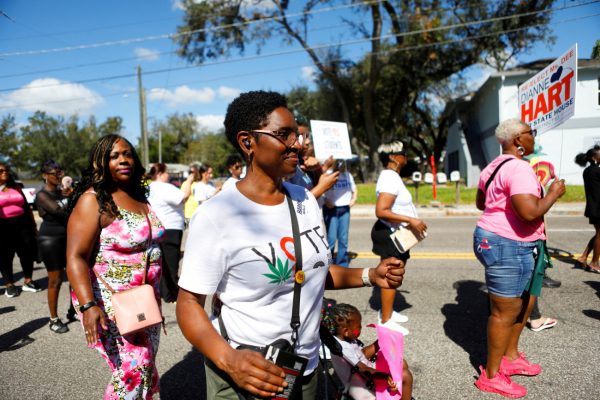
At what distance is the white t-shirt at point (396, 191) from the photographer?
3.89 m

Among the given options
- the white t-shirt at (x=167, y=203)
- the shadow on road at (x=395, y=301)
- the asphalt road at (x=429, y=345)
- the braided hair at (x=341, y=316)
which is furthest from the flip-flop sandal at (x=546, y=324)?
the white t-shirt at (x=167, y=203)

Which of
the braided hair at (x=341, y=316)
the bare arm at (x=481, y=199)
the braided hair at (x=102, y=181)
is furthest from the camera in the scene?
the bare arm at (x=481, y=199)

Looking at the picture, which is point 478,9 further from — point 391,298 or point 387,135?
point 391,298

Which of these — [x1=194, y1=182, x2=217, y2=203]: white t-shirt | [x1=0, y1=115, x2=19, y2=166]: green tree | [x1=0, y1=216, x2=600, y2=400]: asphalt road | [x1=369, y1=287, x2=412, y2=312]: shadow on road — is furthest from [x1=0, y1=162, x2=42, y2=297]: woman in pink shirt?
[x1=0, y1=115, x2=19, y2=166]: green tree

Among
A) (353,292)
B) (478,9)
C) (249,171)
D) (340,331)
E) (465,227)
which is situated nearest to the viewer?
(249,171)

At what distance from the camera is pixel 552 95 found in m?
4.67

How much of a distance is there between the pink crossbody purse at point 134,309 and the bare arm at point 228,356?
30.5 inches

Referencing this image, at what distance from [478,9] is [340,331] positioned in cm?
2736

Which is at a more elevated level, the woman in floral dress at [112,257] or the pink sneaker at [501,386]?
the woman in floral dress at [112,257]

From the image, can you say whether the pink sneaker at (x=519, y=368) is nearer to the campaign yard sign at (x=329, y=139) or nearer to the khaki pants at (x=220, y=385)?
the khaki pants at (x=220, y=385)

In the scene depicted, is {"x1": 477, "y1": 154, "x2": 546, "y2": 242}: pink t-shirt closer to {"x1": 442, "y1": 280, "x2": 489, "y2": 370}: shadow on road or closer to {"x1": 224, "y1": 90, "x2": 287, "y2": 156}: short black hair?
{"x1": 442, "y1": 280, "x2": 489, "y2": 370}: shadow on road

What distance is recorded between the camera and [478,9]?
978 inches

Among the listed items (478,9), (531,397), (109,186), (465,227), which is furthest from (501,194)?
(478,9)

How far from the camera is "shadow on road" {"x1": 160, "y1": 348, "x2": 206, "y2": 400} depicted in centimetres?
319
